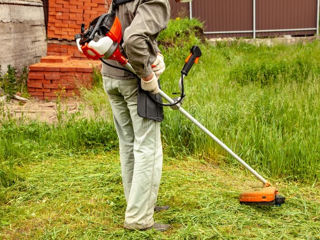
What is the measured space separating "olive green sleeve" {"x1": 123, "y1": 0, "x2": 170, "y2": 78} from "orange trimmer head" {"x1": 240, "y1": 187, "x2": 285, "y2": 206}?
1361 millimetres

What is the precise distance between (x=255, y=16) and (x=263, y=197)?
39.3 ft

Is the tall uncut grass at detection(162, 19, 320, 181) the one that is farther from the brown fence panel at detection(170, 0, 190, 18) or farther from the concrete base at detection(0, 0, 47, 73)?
the brown fence panel at detection(170, 0, 190, 18)

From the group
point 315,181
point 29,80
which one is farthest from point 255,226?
point 29,80

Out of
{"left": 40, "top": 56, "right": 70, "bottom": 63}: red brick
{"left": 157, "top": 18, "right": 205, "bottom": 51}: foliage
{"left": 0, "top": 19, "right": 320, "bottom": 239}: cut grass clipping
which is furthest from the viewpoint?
{"left": 157, "top": 18, "right": 205, "bottom": 51}: foliage

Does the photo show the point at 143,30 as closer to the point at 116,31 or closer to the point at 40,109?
the point at 116,31

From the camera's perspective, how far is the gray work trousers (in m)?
3.24

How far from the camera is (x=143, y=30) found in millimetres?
2889

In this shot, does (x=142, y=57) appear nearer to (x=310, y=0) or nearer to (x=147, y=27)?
(x=147, y=27)

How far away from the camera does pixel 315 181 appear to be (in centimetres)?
429

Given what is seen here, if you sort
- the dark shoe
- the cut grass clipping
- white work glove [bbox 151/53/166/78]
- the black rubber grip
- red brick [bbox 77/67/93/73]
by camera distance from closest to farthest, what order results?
Answer: 1. white work glove [bbox 151/53/166/78]
2. the black rubber grip
3. the cut grass clipping
4. the dark shoe
5. red brick [bbox 77/67/93/73]

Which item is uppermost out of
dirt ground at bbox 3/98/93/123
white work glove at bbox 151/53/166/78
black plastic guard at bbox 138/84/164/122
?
white work glove at bbox 151/53/166/78

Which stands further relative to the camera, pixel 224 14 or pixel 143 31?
pixel 224 14

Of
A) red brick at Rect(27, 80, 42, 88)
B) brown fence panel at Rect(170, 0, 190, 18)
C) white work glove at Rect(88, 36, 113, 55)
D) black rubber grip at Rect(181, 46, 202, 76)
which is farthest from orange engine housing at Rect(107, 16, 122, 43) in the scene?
brown fence panel at Rect(170, 0, 190, 18)

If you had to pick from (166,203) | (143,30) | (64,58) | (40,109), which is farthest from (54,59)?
(143,30)
